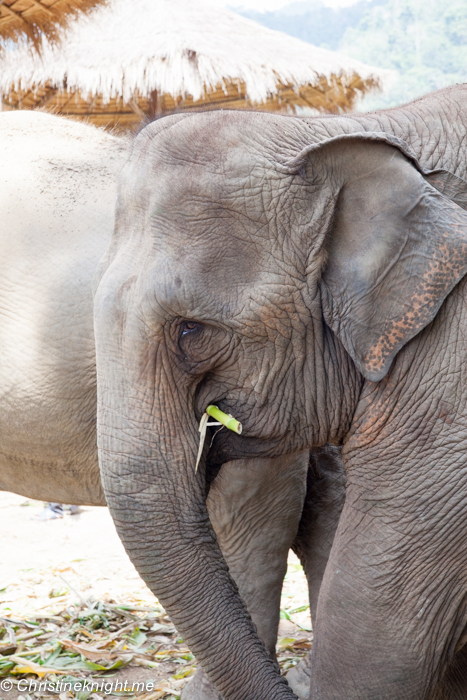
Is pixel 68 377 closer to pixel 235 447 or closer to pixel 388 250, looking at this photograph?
pixel 235 447

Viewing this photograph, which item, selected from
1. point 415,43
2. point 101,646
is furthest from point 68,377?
point 415,43

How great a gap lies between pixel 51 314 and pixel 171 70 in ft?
20.8


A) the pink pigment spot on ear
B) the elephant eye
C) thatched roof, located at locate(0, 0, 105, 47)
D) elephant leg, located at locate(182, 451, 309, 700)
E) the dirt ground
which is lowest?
the dirt ground

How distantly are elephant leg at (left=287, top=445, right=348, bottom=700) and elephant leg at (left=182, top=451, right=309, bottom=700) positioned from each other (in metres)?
0.15

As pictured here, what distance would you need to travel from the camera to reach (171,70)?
8.70 meters

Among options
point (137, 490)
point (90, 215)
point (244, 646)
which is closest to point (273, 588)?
point (244, 646)

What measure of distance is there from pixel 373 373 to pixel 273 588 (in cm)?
123

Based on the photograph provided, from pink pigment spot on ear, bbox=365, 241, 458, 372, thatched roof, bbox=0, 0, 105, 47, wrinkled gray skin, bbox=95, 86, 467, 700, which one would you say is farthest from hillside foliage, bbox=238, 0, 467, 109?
pink pigment spot on ear, bbox=365, 241, 458, 372

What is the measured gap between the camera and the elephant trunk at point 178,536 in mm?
1932

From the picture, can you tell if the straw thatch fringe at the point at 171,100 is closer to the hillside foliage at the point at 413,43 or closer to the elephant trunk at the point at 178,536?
the elephant trunk at the point at 178,536

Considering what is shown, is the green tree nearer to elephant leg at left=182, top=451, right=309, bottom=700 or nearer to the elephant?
the elephant

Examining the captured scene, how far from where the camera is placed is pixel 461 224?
186cm

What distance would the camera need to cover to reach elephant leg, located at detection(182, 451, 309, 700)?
271 cm

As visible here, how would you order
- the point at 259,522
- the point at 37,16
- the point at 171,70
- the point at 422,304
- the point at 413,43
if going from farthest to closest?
the point at 413,43 < the point at 171,70 < the point at 37,16 < the point at 259,522 < the point at 422,304
